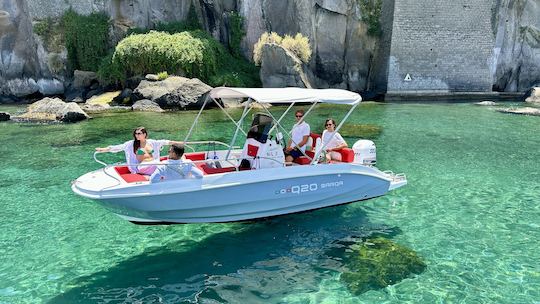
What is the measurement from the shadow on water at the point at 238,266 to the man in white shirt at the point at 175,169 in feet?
4.47

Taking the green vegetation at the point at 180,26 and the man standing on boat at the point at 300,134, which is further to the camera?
the green vegetation at the point at 180,26

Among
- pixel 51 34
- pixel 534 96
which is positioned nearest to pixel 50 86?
pixel 51 34

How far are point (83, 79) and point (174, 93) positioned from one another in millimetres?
10365

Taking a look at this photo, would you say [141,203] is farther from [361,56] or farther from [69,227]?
[361,56]

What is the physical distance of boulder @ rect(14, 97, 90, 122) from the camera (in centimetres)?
2111

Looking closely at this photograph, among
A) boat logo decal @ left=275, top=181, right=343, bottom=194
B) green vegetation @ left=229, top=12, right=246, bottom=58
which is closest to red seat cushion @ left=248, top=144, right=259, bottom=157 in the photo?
boat logo decal @ left=275, top=181, right=343, bottom=194

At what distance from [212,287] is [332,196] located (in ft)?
9.58

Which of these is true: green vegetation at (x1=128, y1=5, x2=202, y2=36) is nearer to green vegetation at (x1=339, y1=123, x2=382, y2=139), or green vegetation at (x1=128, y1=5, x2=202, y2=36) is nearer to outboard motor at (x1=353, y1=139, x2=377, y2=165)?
green vegetation at (x1=339, y1=123, x2=382, y2=139)

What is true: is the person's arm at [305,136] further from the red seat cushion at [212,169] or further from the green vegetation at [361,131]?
the green vegetation at [361,131]

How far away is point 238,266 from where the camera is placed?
21.3ft

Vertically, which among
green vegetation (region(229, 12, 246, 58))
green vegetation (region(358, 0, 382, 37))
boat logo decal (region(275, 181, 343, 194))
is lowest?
boat logo decal (region(275, 181, 343, 194))

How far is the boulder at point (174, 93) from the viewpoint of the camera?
85.6 feet

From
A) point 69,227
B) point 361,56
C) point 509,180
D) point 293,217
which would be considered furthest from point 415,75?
point 69,227

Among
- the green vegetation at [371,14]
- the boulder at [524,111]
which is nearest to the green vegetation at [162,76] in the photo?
the green vegetation at [371,14]
